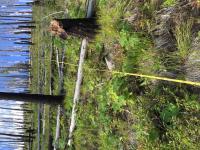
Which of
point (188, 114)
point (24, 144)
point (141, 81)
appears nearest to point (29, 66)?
point (24, 144)

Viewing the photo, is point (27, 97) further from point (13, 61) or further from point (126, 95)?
point (126, 95)

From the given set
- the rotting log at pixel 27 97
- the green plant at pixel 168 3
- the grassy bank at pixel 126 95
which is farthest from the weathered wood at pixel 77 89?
the green plant at pixel 168 3

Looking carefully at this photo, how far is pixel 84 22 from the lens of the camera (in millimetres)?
5590

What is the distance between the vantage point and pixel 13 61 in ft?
26.5

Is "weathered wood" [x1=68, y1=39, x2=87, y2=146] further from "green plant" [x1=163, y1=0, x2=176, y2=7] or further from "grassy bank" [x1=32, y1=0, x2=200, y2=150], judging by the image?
"green plant" [x1=163, y1=0, x2=176, y2=7]

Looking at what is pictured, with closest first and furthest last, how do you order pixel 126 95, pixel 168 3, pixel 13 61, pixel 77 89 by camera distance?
1. pixel 168 3
2. pixel 126 95
3. pixel 77 89
4. pixel 13 61

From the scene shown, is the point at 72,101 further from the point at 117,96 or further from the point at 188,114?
the point at 188,114

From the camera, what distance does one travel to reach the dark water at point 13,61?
800 cm

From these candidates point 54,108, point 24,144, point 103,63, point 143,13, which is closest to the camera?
point 143,13

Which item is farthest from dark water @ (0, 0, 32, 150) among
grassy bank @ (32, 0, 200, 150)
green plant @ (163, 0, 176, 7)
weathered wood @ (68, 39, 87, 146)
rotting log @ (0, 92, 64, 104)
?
green plant @ (163, 0, 176, 7)

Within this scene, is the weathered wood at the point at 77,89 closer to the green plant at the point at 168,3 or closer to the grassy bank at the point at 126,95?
the grassy bank at the point at 126,95

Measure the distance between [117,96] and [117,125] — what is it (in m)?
0.46

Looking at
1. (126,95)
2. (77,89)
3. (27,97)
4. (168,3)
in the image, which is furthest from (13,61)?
(168,3)

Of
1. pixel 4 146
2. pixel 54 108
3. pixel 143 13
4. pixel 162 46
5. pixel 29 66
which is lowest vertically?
pixel 4 146
